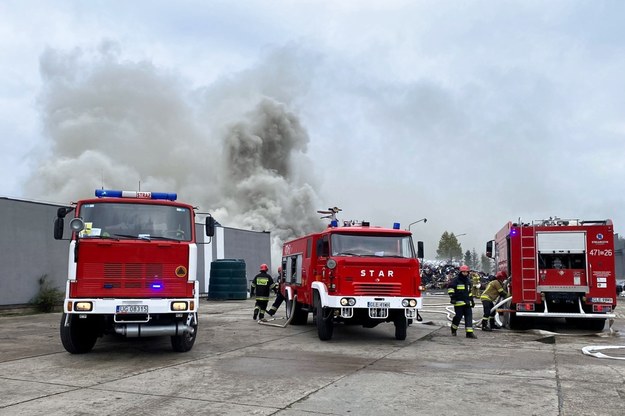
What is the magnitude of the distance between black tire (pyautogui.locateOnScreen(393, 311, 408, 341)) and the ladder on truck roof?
371 centimetres

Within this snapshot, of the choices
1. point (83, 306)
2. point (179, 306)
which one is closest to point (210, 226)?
point (179, 306)

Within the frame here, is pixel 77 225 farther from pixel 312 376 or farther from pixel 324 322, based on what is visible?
pixel 324 322

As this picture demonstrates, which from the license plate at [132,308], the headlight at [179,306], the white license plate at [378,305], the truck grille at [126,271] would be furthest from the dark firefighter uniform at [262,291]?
the license plate at [132,308]

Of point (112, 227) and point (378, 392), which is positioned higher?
point (112, 227)

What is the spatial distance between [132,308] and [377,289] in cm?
462

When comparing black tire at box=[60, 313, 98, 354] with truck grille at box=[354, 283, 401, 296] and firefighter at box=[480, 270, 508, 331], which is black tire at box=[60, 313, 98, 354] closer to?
truck grille at box=[354, 283, 401, 296]

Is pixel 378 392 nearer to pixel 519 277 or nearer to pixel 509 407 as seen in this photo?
pixel 509 407

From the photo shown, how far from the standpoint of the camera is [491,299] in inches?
541

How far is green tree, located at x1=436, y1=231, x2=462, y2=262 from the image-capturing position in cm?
12181

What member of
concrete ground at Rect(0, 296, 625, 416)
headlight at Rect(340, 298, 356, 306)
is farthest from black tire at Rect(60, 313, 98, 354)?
headlight at Rect(340, 298, 356, 306)

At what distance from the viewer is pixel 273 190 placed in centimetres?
6312

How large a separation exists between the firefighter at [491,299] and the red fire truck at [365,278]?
3.12 m

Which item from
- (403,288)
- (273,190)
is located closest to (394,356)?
(403,288)

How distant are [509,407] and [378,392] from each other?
1433mm
